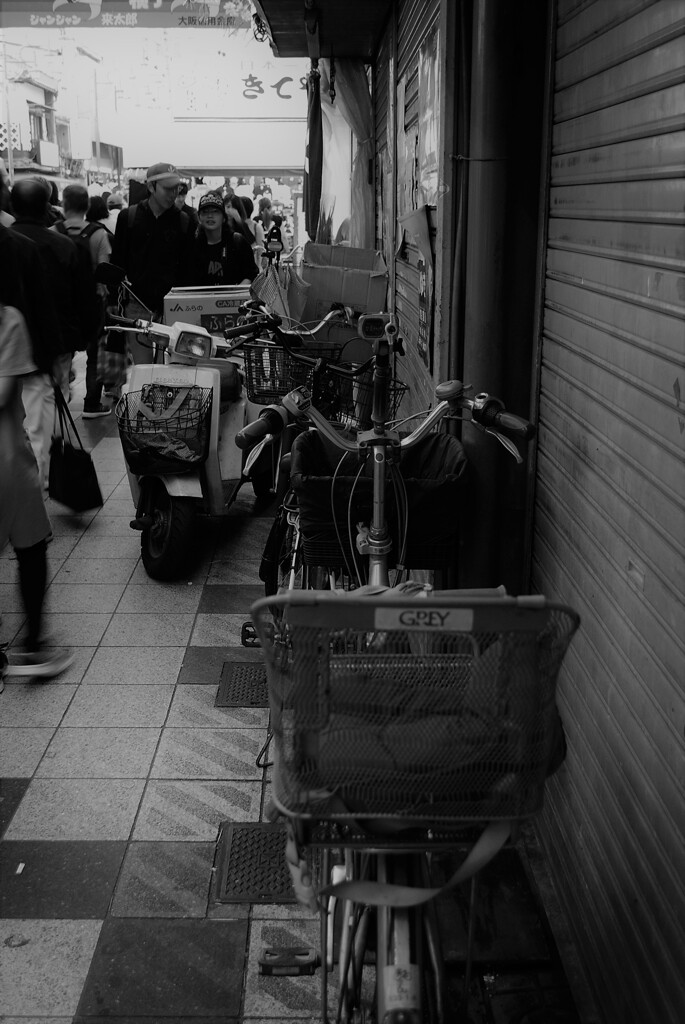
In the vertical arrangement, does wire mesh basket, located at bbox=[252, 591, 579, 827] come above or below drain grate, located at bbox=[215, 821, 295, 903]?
above

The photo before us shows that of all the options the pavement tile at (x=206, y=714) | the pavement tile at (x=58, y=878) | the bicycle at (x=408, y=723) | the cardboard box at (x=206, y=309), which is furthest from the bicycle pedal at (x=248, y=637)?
the bicycle at (x=408, y=723)

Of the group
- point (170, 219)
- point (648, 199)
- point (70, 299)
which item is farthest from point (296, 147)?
point (648, 199)

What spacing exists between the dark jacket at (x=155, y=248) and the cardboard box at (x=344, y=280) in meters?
1.39

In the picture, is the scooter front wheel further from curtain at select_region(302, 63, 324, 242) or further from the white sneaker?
curtain at select_region(302, 63, 324, 242)

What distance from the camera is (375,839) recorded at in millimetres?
1920

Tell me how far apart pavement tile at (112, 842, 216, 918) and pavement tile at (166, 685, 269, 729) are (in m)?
0.84

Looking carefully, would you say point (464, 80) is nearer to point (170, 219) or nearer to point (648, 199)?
point (648, 199)

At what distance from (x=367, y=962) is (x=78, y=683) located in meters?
2.34

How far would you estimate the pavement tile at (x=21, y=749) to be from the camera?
3.94 meters

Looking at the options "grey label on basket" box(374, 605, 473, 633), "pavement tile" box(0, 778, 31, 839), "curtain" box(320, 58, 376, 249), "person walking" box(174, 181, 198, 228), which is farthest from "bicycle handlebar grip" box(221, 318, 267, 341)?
"curtain" box(320, 58, 376, 249)

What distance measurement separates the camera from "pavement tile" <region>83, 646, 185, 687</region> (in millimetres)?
4691

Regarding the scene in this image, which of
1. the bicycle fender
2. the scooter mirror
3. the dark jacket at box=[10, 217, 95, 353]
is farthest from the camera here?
the dark jacket at box=[10, 217, 95, 353]

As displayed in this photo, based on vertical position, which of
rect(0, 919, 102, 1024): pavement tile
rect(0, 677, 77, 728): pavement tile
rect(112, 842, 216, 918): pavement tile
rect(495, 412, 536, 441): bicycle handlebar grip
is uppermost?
rect(495, 412, 536, 441): bicycle handlebar grip

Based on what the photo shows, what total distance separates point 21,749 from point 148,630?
1.24 meters
